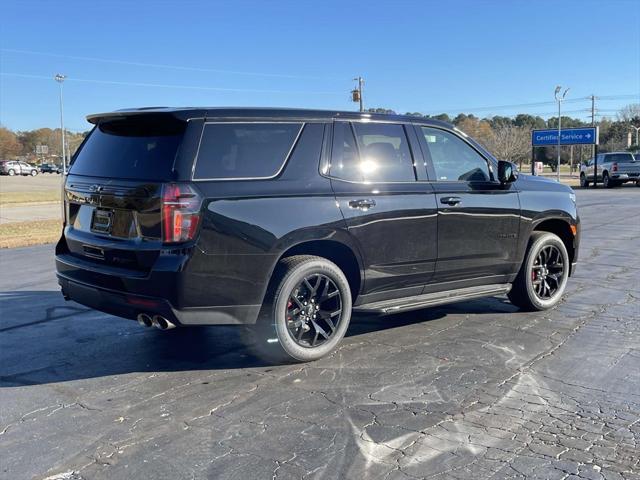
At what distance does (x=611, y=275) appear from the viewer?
27.5 ft

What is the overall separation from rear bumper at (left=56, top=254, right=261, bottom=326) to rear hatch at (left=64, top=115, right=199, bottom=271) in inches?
4.0

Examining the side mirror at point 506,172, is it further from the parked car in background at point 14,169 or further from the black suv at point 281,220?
the parked car in background at point 14,169

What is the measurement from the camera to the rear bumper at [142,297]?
420cm

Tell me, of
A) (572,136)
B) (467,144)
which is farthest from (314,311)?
(572,136)

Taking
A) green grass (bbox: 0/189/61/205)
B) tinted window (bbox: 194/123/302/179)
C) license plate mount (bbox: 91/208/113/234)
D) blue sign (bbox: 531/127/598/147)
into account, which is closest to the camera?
tinted window (bbox: 194/123/302/179)

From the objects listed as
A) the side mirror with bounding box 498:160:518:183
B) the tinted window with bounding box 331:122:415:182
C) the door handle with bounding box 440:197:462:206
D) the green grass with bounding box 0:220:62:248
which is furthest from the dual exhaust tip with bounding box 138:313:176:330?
the green grass with bounding box 0:220:62:248

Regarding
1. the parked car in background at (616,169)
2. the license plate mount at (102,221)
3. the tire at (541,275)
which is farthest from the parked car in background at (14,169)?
the tire at (541,275)

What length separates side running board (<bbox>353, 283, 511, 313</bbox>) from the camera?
17.1 ft

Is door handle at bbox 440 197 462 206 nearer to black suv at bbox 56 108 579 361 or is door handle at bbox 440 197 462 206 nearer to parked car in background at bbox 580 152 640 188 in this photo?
black suv at bbox 56 108 579 361

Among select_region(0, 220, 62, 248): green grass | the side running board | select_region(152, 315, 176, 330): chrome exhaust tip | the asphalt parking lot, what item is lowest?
the asphalt parking lot

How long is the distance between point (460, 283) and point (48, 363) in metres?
3.67

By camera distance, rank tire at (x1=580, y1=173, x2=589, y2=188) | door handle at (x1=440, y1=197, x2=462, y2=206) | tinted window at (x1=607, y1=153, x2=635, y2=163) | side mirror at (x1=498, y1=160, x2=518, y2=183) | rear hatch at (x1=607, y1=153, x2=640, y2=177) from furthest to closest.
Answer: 1. tire at (x1=580, y1=173, x2=589, y2=188)
2. tinted window at (x1=607, y1=153, x2=635, y2=163)
3. rear hatch at (x1=607, y1=153, x2=640, y2=177)
4. side mirror at (x1=498, y1=160, x2=518, y2=183)
5. door handle at (x1=440, y1=197, x2=462, y2=206)

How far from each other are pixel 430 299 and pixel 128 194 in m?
2.75

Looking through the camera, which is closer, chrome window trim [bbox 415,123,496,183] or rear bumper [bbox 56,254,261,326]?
rear bumper [bbox 56,254,261,326]
